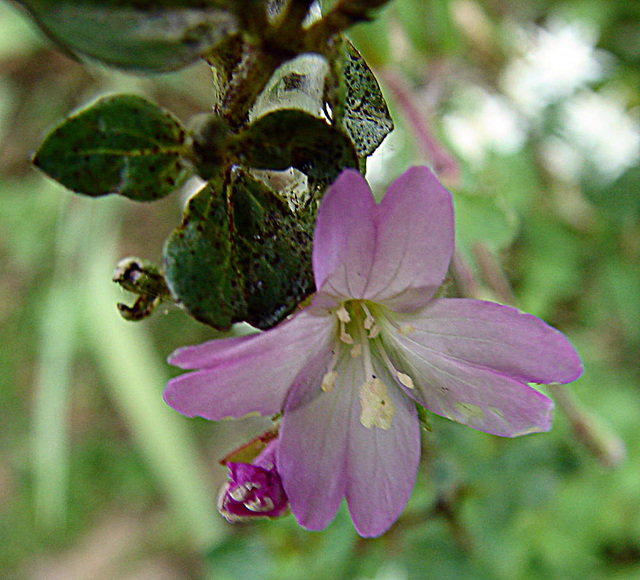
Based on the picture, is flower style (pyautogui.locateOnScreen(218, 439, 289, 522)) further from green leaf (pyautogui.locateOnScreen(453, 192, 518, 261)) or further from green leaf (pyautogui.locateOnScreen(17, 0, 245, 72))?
green leaf (pyautogui.locateOnScreen(453, 192, 518, 261))

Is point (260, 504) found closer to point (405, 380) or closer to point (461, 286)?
point (405, 380)

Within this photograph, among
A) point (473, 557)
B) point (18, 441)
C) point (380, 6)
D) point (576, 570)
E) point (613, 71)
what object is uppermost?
point (380, 6)

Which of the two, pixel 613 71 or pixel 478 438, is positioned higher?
pixel 613 71

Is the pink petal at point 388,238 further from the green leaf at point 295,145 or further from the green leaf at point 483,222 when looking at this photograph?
the green leaf at point 483,222

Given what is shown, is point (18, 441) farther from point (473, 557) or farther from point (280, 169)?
point (280, 169)

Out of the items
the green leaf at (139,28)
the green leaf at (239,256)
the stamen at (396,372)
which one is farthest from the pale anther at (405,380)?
the green leaf at (139,28)

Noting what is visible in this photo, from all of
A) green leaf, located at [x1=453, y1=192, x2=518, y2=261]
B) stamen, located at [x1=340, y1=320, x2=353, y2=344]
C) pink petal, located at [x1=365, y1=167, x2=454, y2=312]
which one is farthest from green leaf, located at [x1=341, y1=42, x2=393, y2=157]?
green leaf, located at [x1=453, y1=192, x2=518, y2=261]

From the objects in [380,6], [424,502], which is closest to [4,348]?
[424,502]
